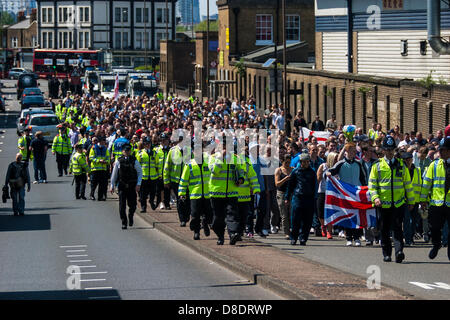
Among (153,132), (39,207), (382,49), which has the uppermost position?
(382,49)

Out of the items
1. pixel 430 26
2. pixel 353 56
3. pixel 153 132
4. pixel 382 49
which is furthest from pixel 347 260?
pixel 353 56

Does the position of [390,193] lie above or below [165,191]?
above

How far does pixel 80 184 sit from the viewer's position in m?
29.9

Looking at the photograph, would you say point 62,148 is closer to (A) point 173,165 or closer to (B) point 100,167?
(B) point 100,167

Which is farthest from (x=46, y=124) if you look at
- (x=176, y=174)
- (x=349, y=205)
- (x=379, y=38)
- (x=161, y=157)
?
(x=349, y=205)

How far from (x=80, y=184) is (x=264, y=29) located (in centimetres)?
4817

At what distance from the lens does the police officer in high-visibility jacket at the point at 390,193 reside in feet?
52.4

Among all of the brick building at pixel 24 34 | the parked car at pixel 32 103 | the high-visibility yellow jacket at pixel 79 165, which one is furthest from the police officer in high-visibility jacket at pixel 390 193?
the brick building at pixel 24 34

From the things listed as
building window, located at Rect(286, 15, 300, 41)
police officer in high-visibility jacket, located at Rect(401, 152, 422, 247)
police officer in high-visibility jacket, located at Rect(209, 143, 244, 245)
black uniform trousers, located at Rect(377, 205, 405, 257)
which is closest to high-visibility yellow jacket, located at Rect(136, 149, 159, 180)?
police officer in high-visibility jacket, located at Rect(209, 143, 244, 245)

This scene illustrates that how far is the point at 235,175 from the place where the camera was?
18062 millimetres

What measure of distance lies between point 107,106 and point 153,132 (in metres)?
22.5

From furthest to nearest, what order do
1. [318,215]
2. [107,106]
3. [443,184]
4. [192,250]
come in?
[107,106] → [318,215] → [192,250] → [443,184]

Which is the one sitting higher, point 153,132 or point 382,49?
point 382,49

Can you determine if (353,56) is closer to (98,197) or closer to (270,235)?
(98,197)
